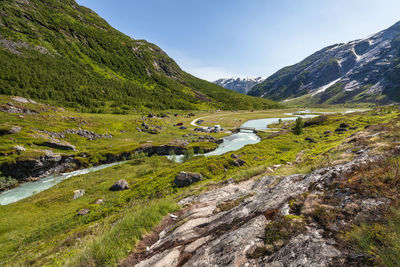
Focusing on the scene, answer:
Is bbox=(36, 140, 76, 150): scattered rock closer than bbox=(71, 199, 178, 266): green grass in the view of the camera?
No

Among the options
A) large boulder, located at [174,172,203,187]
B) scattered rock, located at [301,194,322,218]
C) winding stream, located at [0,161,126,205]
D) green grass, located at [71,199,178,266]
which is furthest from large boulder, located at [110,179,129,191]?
scattered rock, located at [301,194,322,218]

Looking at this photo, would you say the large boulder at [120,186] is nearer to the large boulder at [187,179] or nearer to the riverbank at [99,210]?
the riverbank at [99,210]

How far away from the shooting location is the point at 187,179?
25.3 m

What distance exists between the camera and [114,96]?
157250 mm

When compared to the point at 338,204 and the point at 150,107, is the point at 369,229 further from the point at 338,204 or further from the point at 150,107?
the point at 150,107

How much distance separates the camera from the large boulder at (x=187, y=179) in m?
25.0

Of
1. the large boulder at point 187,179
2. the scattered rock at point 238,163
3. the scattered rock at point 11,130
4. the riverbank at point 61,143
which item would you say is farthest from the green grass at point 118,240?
the scattered rock at point 11,130

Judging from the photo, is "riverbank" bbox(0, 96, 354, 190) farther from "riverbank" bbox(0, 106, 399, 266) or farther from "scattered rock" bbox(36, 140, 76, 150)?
"riverbank" bbox(0, 106, 399, 266)

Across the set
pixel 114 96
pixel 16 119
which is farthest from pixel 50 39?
pixel 16 119

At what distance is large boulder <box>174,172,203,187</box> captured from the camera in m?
25.0

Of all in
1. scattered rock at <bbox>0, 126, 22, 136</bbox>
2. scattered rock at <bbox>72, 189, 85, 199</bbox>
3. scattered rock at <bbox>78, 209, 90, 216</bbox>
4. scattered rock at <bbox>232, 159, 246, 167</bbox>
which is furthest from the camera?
scattered rock at <bbox>0, 126, 22, 136</bbox>

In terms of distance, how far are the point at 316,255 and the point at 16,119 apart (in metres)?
94.3

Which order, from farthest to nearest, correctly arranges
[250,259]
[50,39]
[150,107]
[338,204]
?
[50,39] → [150,107] → [338,204] → [250,259]

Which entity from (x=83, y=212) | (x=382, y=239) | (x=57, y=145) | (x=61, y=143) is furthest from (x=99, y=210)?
(x=61, y=143)
